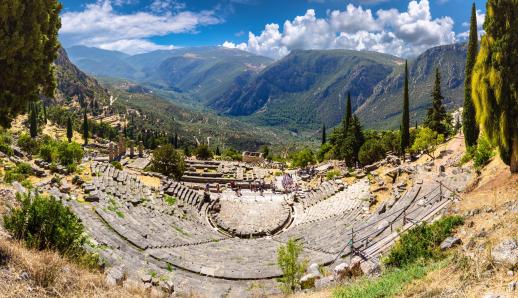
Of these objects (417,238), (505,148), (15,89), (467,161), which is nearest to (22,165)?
(15,89)

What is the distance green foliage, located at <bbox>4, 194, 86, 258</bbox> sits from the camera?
12250 mm

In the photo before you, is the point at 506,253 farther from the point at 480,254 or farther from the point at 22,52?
the point at 22,52

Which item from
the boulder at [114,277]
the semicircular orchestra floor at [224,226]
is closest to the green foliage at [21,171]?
the semicircular orchestra floor at [224,226]

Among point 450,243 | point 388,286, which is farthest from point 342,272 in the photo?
point 388,286

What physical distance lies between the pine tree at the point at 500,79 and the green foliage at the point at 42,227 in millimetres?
18820

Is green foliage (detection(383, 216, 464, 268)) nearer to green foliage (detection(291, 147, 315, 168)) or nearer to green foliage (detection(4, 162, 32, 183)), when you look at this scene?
green foliage (detection(4, 162, 32, 183))

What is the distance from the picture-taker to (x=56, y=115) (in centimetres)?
14938

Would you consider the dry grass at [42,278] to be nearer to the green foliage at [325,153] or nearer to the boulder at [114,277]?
the boulder at [114,277]

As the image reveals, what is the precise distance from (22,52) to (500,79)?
63.8 ft

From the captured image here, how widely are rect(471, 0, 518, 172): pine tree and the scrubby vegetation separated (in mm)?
18548

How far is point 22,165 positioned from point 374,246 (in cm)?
2979

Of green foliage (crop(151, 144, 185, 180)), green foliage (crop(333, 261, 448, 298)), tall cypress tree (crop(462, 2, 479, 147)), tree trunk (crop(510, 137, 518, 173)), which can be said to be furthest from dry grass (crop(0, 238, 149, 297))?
tall cypress tree (crop(462, 2, 479, 147))

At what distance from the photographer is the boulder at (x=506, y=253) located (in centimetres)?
864

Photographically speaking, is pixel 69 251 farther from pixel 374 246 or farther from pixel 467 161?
pixel 467 161
